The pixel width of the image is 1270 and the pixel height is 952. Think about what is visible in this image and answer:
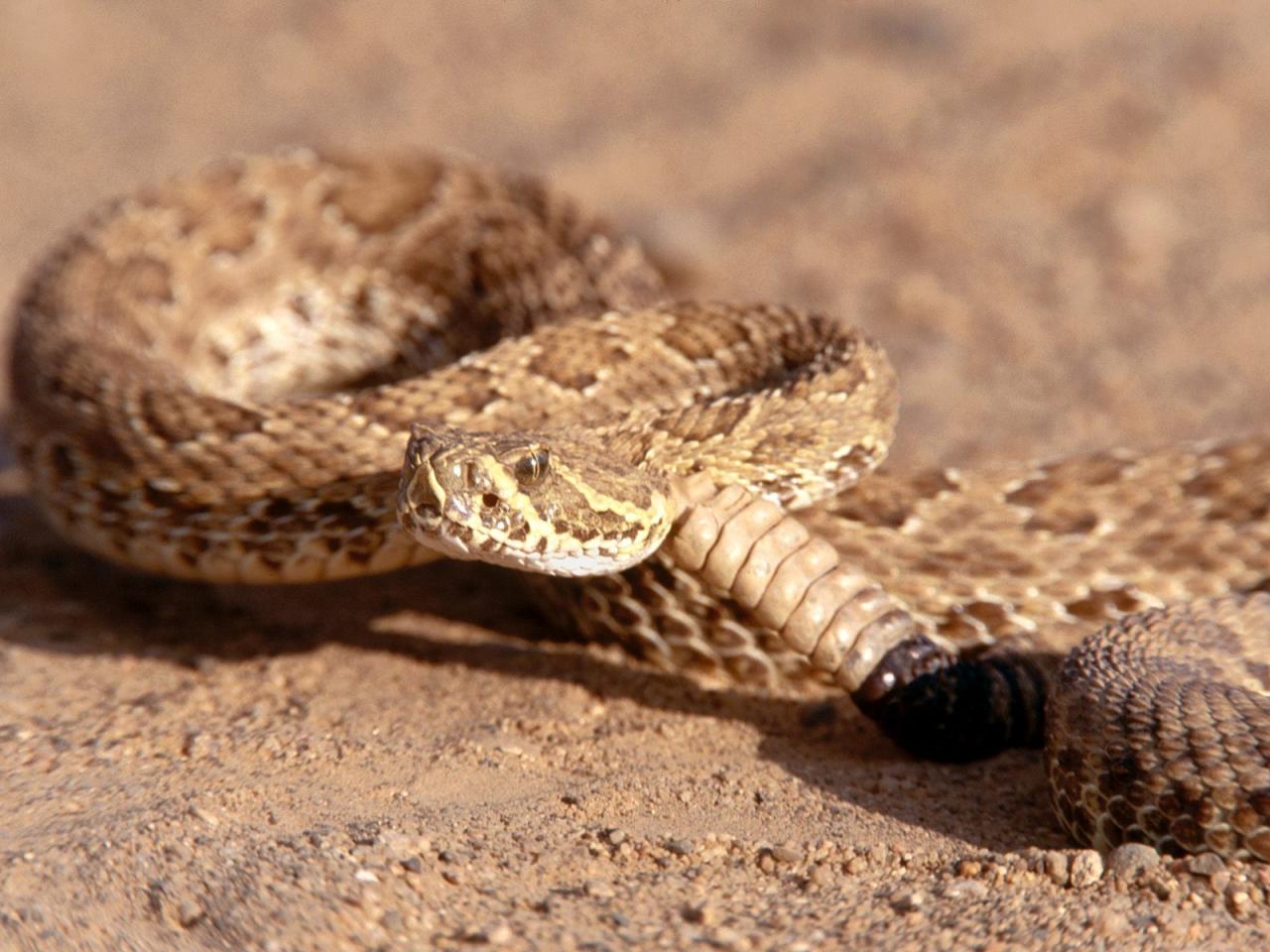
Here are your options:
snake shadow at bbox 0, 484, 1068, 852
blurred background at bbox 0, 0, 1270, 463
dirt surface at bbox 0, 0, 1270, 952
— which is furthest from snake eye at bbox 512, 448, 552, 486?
blurred background at bbox 0, 0, 1270, 463

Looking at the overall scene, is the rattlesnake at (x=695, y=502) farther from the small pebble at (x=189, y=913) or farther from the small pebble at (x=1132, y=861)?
the small pebble at (x=189, y=913)

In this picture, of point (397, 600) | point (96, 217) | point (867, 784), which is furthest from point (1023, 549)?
point (96, 217)

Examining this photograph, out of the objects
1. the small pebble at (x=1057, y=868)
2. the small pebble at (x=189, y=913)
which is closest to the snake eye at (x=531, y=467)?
the small pebble at (x=189, y=913)

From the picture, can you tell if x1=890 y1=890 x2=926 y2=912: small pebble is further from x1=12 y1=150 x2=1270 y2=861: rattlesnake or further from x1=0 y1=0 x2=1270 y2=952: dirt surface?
x1=12 y1=150 x2=1270 y2=861: rattlesnake

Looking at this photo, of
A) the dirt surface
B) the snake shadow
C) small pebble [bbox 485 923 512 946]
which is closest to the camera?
small pebble [bbox 485 923 512 946]

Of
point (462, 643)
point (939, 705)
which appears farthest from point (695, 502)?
point (462, 643)

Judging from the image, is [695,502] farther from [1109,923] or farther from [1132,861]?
[1109,923]

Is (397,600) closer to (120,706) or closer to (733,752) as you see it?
(120,706)
